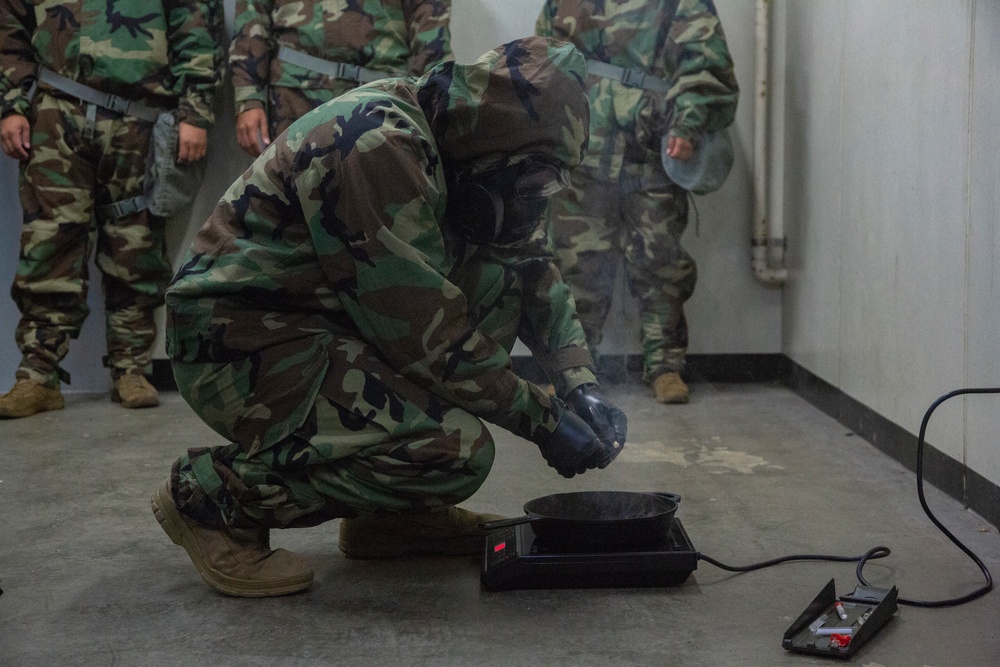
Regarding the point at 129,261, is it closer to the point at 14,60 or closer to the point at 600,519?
the point at 14,60

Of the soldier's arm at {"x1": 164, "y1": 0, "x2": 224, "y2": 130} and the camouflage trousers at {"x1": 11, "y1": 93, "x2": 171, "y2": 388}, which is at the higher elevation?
the soldier's arm at {"x1": 164, "y1": 0, "x2": 224, "y2": 130}

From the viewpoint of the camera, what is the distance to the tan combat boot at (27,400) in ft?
10.9

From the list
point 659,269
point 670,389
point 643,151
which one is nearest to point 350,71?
point 643,151

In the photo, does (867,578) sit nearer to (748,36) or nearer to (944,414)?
(944,414)

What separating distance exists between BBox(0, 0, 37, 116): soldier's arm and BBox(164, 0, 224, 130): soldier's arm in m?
0.45

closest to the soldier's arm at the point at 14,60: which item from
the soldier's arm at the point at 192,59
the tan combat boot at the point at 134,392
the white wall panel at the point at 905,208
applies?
the soldier's arm at the point at 192,59

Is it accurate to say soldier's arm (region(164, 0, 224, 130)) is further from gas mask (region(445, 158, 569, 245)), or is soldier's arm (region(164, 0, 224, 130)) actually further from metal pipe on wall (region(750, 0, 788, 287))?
gas mask (region(445, 158, 569, 245))

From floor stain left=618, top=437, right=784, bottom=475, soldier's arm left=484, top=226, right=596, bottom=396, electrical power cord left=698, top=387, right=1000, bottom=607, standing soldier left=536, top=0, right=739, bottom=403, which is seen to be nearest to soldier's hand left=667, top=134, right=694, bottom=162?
standing soldier left=536, top=0, right=739, bottom=403

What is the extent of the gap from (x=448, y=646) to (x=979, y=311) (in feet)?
4.37

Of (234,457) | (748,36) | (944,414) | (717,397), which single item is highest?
(748,36)

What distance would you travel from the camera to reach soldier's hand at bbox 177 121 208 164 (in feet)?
11.4

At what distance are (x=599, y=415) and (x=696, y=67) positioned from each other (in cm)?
178

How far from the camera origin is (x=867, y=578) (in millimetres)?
1847

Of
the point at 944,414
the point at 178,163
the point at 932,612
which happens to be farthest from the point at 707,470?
the point at 178,163
